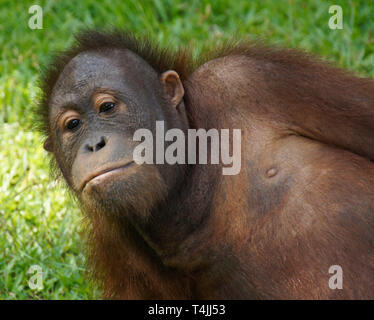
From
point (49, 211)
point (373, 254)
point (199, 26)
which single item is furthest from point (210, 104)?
point (199, 26)

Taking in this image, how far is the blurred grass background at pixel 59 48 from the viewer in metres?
5.28

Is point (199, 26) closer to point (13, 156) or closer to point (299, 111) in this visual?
point (13, 156)

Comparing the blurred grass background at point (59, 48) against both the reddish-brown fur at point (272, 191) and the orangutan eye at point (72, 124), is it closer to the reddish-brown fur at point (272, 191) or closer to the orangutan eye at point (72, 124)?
the reddish-brown fur at point (272, 191)

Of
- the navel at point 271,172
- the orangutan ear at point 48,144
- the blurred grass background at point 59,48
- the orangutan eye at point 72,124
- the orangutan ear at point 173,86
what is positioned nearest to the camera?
the navel at point 271,172

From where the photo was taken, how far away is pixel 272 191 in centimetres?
390

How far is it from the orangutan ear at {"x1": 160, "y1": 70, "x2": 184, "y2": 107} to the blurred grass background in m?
0.81

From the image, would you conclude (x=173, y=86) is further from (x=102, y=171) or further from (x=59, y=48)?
(x=59, y=48)

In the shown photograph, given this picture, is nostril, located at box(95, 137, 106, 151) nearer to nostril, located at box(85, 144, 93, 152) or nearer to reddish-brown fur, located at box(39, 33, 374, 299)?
nostril, located at box(85, 144, 93, 152)

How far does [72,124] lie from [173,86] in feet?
1.97

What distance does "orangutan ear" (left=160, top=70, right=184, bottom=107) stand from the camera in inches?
166

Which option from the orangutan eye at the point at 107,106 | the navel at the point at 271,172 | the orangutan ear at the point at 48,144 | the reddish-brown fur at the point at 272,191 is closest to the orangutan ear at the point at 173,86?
the reddish-brown fur at the point at 272,191

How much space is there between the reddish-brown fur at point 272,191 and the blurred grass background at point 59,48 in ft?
2.79

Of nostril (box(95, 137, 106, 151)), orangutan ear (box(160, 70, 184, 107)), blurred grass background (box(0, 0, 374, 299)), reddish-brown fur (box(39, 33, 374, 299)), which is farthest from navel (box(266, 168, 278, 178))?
blurred grass background (box(0, 0, 374, 299))

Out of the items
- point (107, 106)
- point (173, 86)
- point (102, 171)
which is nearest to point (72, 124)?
point (107, 106)
